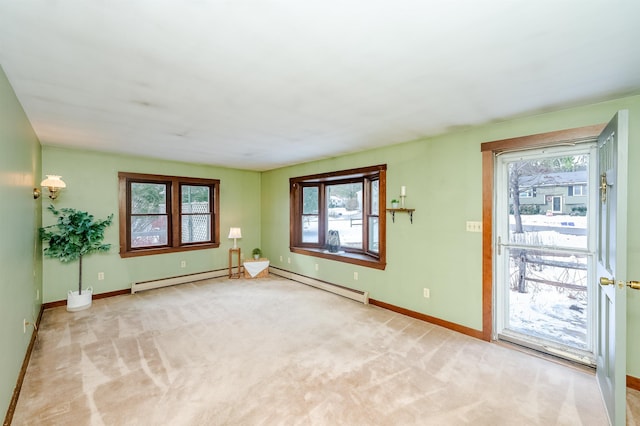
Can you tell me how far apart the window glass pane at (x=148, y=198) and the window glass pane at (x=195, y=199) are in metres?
0.34

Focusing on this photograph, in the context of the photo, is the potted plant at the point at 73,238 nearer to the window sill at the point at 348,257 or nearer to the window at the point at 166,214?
the window at the point at 166,214

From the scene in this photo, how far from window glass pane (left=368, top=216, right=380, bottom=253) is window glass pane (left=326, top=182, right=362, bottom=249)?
28cm

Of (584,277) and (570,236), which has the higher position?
(570,236)

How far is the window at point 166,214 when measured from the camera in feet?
15.9

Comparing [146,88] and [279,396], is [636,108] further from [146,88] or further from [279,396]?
[146,88]

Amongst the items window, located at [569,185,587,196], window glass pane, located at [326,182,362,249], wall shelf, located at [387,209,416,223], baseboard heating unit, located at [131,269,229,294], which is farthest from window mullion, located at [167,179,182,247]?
window, located at [569,185,587,196]

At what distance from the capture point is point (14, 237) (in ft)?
7.41

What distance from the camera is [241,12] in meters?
1.32

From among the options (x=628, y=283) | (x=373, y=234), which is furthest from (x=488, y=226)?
(x=373, y=234)

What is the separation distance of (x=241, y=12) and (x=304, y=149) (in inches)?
115

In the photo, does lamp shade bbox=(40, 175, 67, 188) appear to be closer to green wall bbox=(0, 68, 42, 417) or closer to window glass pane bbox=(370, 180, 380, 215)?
green wall bbox=(0, 68, 42, 417)

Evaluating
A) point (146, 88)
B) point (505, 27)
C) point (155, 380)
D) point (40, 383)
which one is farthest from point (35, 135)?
point (505, 27)

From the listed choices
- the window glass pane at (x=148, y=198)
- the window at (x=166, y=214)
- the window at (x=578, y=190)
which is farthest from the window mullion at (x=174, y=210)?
the window at (x=578, y=190)

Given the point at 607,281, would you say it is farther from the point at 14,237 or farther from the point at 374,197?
the point at 14,237
